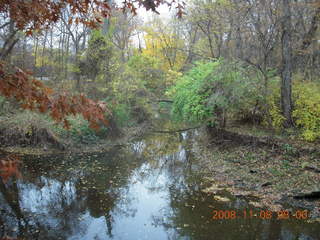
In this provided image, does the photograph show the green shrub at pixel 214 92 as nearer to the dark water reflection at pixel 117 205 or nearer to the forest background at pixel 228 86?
the forest background at pixel 228 86

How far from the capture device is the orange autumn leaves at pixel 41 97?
298 cm

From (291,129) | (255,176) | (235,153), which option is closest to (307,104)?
(291,129)

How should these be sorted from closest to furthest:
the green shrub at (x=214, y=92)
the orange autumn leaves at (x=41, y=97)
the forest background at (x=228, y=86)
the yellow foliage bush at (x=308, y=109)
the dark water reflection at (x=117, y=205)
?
the orange autumn leaves at (x=41, y=97) < the dark water reflection at (x=117, y=205) < the yellow foliage bush at (x=308, y=109) < the forest background at (x=228, y=86) < the green shrub at (x=214, y=92)

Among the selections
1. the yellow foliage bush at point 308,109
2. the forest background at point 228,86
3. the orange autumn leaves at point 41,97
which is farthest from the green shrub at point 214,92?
the orange autumn leaves at point 41,97

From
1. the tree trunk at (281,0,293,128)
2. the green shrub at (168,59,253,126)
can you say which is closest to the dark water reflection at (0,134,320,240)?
the green shrub at (168,59,253,126)

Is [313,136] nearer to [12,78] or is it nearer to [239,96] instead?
[239,96]

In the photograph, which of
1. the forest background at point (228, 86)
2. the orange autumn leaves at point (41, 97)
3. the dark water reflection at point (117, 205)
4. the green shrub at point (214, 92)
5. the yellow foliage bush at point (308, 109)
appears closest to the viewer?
the orange autumn leaves at point (41, 97)

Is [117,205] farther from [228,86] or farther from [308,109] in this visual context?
[308,109]

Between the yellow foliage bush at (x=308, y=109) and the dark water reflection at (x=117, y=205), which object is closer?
the dark water reflection at (x=117, y=205)

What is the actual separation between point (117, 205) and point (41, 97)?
16.9 ft

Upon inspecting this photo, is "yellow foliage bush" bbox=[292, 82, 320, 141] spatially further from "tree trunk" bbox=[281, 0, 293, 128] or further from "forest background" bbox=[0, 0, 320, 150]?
"tree trunk" bbox=[281, 0, 293, 128]

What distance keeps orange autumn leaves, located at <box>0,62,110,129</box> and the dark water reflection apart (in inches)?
152

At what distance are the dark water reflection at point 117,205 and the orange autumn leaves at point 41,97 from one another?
3.87m

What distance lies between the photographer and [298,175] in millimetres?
8625
